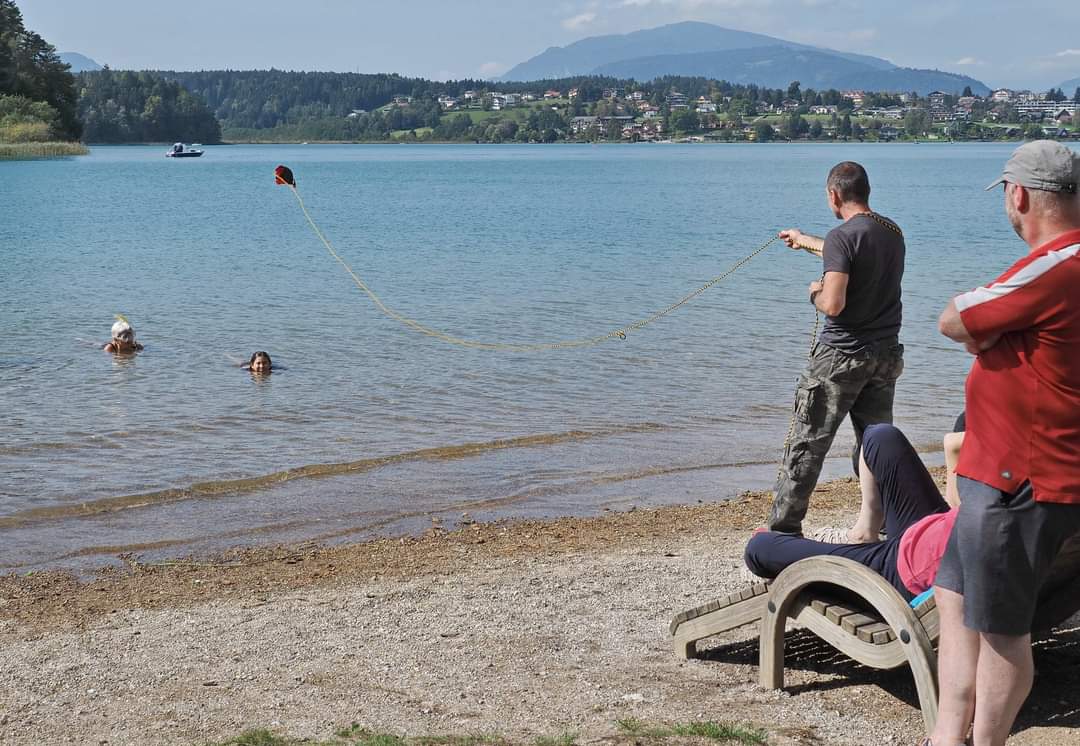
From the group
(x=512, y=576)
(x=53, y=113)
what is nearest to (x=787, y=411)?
→ (x=512, y=576)

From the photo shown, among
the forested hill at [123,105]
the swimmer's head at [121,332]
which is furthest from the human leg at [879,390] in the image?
the forested hill at [123,105]

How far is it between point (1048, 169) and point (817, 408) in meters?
3.14

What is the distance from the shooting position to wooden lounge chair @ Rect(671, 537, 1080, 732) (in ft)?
14.1

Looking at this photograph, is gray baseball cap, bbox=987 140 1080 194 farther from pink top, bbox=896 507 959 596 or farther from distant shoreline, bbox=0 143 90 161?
distant shoreline, bbox=0 143 90 161

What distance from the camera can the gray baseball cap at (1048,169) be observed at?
11.9 feet

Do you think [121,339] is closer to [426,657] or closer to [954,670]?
[426,657]

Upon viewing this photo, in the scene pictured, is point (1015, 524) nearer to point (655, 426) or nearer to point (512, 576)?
point (512, 576)

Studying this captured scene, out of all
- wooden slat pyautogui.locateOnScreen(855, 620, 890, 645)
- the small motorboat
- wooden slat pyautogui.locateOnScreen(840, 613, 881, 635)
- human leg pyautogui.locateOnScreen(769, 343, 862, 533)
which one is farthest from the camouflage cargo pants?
the small motorboat

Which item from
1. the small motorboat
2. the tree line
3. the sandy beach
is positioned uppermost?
the tree line

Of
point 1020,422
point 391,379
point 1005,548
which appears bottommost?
point 391,379

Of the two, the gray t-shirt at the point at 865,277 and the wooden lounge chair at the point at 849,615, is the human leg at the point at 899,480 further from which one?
the gray t-shirt at the point at 865,277

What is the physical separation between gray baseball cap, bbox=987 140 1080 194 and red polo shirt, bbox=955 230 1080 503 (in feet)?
0.50

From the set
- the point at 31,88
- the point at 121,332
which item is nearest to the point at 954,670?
the point at 121,332

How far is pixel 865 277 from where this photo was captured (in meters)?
6.52
